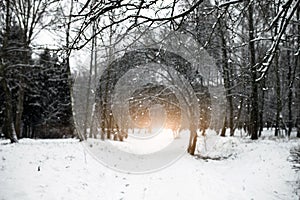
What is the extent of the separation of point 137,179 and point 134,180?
214 mm

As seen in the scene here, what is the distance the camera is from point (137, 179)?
10023mm

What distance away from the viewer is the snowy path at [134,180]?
23.7ft

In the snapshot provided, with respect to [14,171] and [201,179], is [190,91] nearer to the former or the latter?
[201,179]

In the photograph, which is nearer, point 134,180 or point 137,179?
point 134,180

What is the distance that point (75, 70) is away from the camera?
24.3 metres

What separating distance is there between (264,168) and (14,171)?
8990mm

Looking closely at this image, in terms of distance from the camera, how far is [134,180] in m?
9.84

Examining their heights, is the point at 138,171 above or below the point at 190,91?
below

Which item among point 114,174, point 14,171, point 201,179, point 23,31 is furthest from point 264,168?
point 23,31

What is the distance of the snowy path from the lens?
7.22 meters

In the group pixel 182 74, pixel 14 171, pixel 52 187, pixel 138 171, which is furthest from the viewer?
pixel 182 74

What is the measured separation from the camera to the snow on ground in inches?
285

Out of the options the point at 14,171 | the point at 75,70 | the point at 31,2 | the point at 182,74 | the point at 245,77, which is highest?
the point at 31,2

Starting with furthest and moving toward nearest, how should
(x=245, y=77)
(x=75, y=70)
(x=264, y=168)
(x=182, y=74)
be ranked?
(x=75, y=70), (x=182, y=74), (x=264, y=168), (x=245, y=77)
